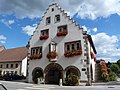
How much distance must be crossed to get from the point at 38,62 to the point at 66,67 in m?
5.79

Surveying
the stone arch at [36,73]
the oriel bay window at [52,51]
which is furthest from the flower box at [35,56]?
the oriel bay window at [52,51]

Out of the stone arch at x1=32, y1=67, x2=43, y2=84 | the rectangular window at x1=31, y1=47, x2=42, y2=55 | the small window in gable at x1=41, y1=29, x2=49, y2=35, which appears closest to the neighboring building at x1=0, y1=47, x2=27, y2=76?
the rectangular window at x1=31, y1=47, x2=42, y2=55

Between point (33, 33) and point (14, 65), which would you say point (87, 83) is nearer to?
point (33, 33)

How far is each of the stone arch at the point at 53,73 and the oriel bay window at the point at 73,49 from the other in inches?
101

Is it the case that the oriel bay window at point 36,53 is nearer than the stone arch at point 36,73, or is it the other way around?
the stone arch at point 36,73

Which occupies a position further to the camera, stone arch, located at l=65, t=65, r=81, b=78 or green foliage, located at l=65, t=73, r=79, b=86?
stone arch, located at l=65, t=65, r=81, b=78

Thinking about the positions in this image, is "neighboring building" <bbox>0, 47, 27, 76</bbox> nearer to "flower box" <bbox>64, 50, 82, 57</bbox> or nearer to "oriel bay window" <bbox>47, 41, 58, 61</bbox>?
"oriel bay window" <bbox>47, 41, 58, 61</bbox>

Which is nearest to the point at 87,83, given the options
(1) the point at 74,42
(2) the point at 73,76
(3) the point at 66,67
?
(2) the point at 73,76

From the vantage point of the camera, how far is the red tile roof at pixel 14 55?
50.2 m

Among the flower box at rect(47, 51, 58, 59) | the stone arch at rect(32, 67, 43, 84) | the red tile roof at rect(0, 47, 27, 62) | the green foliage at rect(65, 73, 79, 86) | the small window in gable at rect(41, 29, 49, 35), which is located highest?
the small window in gable at rect(41, 29, 49, 35)

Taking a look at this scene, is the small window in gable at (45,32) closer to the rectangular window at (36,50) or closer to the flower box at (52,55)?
the rectangular window at (36,50)

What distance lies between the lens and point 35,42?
103 ft

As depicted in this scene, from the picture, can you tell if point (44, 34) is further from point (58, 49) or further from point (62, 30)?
point (58, 49)

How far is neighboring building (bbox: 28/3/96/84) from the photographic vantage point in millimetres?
26156
